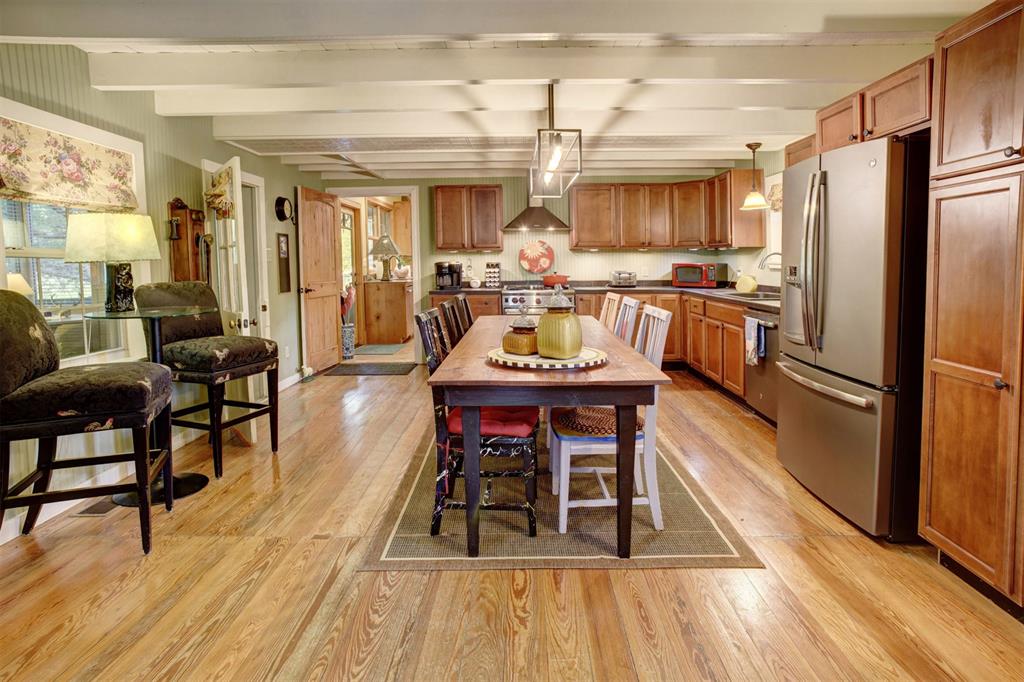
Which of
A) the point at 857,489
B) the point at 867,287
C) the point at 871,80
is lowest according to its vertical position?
the point at 857,489

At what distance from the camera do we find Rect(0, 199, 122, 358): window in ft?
8.90

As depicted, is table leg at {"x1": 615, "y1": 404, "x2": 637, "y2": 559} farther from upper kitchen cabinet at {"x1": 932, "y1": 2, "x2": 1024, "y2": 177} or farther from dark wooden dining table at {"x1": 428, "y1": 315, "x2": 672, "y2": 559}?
upper kitchen cabinet at {"x1": 932, "y1": 2, "x2": 1024, "y2": 177}

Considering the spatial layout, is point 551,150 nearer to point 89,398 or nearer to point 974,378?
point 974,378

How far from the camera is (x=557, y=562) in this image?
2.27 meters

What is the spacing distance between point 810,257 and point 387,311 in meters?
6.98

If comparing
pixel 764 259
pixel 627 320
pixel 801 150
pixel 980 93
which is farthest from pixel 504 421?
pixel 764 259

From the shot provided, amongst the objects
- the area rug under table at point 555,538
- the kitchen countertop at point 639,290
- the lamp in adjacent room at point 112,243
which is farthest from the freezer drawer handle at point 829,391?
the lamp in adjacent room at point 112,243

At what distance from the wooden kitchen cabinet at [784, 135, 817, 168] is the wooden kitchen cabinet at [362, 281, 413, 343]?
6096 mm

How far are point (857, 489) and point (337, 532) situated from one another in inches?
89.5

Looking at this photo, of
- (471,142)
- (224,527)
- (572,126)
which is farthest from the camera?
(471,142)

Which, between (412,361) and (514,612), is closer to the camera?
(514,612)

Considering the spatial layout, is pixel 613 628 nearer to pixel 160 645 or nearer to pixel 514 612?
pixel 514 612

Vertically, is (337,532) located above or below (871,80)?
below

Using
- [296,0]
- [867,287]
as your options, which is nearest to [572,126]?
[296,0]
